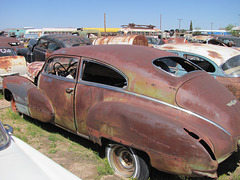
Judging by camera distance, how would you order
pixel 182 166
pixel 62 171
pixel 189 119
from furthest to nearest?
pixel 189 119 → pixel 182 166 → pixel 62 171

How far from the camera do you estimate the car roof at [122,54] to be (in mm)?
2959

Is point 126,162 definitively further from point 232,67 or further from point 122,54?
point 232,67

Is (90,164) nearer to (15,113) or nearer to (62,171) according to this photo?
(62,171)

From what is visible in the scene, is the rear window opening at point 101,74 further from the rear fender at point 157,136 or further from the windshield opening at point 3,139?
the windshield opening at point 3,139

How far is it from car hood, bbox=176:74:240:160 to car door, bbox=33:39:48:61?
24.9 ft

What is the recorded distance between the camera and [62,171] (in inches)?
79.3

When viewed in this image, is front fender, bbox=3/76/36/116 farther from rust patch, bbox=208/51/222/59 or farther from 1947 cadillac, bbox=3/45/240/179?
rust patch, bbox=208/51/222/59

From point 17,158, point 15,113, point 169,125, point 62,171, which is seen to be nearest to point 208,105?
point 169,125

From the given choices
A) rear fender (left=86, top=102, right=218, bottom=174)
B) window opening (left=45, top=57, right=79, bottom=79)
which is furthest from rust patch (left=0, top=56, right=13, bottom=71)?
rear fender (left=86, top=102, right=218, bottom=174)

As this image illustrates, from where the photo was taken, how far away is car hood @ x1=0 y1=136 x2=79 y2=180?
187 centimetres

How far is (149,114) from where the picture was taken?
2502 millimetres

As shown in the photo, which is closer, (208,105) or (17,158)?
(17,158)

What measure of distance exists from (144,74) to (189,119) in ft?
2.57

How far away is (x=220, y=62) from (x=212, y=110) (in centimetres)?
309
